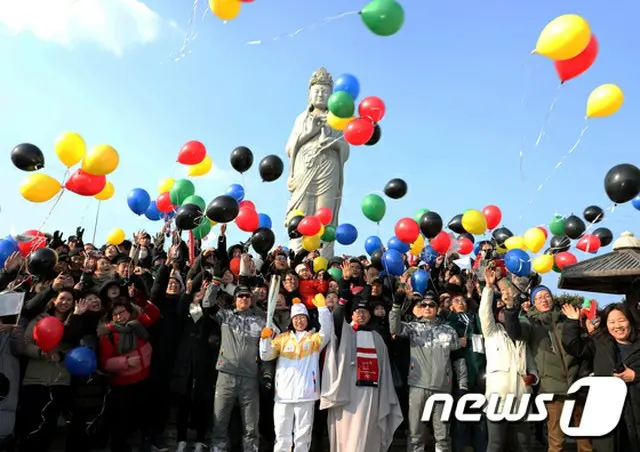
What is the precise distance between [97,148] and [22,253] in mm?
1387

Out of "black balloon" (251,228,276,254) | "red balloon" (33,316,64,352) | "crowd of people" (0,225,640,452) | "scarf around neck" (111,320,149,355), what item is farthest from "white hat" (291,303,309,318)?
"red balloon" (33,316,64,352)

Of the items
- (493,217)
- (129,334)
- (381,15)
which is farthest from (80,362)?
(493,217)

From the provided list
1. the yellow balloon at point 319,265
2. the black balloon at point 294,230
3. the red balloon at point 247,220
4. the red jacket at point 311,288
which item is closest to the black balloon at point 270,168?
the red balloon at point 247,220

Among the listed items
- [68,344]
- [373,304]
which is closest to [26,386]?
[68,344]

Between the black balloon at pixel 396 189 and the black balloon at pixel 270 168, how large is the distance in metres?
2.00

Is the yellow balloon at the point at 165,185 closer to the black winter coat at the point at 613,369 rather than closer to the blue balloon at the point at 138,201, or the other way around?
the blue balloon at the point at 138,201

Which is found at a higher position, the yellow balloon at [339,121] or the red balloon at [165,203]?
the yellow balloon at [339,121]

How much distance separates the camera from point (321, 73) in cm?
1307

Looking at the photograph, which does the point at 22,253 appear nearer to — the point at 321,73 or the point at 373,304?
the point at 373,304

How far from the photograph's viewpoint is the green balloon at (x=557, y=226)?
886 cm

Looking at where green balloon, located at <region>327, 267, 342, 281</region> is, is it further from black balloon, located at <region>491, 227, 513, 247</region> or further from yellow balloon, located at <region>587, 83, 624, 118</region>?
yellow balloon, located at <region>587, 83, 624, 118</region>

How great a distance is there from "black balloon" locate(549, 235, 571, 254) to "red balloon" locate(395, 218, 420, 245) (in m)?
2.40

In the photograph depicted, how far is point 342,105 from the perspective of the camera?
721 cm

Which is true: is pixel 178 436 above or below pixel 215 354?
below
